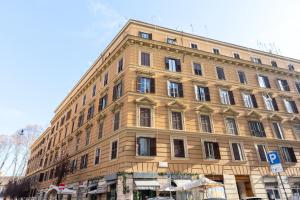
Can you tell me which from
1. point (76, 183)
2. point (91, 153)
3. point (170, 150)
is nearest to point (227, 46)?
point (170, 150)

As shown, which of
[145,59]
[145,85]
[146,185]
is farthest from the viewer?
[145,59]

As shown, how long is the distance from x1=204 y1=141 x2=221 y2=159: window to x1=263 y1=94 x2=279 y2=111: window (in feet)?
31.8

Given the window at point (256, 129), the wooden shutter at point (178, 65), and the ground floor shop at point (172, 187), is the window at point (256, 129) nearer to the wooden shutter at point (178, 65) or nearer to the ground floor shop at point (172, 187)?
the ground floor shop at point (172, 187)

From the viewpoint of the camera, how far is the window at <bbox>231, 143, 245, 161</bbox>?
20817 millimetres

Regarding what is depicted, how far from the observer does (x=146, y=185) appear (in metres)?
16.3

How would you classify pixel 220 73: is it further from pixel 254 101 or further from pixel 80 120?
pixel 80 120

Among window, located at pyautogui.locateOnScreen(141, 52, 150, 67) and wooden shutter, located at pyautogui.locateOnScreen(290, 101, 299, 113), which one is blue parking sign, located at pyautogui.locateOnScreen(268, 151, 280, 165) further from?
wooden shutter, located at pyautogui.locateOnScreen(290, 101, 299, 113)

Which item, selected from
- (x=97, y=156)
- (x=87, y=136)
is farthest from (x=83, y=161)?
(x=97, y=156)

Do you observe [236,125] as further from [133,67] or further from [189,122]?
[133,67]

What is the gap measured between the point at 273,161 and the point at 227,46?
21.0m

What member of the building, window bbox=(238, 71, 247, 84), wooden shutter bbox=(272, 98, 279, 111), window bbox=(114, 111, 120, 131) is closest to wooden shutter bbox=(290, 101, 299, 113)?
the building

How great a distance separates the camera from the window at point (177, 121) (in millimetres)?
20000

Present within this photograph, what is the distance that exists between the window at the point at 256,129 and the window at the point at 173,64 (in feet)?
31.4

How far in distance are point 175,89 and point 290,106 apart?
15.9m
